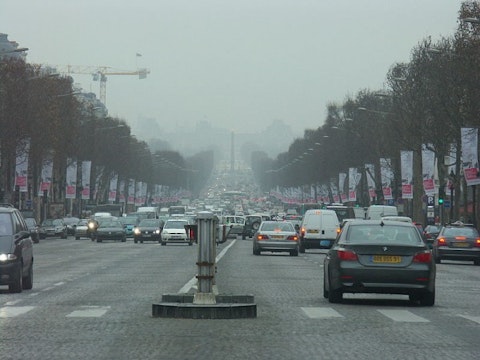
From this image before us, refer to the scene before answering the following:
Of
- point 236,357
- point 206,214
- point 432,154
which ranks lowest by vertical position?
point 236,357

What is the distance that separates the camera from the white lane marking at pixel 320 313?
2077 centimetres

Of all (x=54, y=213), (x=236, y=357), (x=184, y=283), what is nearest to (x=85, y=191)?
(x=54, y=213)

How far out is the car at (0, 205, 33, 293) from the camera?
88.1 ft

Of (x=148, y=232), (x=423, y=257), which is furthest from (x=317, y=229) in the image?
(x=423, y=257)

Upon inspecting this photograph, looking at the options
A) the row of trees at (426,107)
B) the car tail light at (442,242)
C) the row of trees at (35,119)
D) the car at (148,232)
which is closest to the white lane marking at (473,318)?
the car tail light at (442,242)

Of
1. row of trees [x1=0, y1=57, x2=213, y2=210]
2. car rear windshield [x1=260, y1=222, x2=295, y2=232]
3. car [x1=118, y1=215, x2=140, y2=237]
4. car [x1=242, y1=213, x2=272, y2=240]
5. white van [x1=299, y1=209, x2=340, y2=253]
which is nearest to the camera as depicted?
car rear windshield [x1=260, y1=222, x2=295, y2=232]

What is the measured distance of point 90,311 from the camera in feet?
70.5

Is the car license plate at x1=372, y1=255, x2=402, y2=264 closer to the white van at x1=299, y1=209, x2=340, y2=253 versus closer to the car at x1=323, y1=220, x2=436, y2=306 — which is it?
the car at x1=323, y1=220, x2=436, y2=306

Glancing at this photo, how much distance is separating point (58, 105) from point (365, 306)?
79918 millimetres

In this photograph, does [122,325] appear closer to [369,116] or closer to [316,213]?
[316,213]

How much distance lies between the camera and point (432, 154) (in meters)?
84.5

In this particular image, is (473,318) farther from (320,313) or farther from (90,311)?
(90,311)

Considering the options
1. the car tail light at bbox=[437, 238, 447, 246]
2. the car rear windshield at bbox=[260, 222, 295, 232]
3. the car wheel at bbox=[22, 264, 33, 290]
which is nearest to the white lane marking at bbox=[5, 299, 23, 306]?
the car wheel at bbox=[22, 264, 33, 290]

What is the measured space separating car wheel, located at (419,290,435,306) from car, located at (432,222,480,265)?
29831 millimetres
